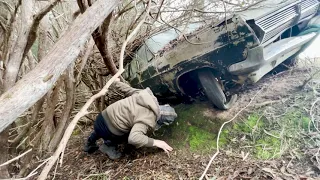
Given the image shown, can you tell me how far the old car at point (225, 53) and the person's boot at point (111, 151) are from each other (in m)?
1.03

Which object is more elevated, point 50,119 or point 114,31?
point 114,31

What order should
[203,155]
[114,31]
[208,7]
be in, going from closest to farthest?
[203,155] → [208,7] → [114,31]

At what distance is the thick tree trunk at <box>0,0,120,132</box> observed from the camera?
1577mm

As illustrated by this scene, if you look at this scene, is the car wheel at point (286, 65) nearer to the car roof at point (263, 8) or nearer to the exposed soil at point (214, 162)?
the exposed soil at point (214, 162)

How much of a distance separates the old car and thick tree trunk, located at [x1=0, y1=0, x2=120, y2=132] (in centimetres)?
156

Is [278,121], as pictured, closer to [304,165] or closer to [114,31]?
[304,165]

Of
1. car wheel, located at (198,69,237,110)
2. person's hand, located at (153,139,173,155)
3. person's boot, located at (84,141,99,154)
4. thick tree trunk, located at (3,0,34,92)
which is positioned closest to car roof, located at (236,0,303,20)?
car wheel, located at (198,69,237,110)

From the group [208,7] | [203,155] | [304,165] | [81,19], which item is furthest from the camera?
[208,7]

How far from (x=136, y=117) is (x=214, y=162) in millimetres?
1013

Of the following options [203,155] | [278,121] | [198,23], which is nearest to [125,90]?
[203,155]

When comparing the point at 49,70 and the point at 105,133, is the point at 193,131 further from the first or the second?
the point at 49,70

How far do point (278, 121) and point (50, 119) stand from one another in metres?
2.92

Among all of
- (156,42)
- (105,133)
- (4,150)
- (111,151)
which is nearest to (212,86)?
(156,42)

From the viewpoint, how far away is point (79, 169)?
379 cm
